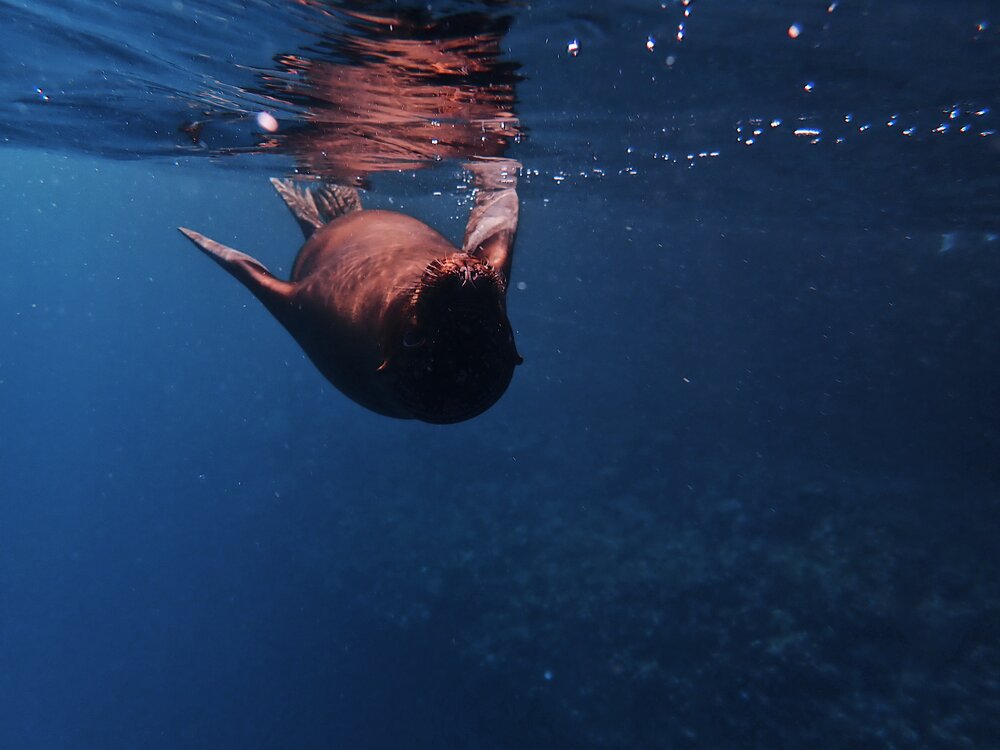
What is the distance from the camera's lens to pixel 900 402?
28.2 meters

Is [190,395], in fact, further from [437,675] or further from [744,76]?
[744,76]

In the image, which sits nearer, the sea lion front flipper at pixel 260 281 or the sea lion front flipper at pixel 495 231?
the sea lion front flipper at pixel 495 231

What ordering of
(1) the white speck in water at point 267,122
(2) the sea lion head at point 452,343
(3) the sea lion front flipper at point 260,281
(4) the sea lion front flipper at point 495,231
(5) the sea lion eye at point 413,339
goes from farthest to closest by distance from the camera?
(1) the white speck in water at point 267,122 < (3) the sea lion front flipper at point 260,281 < (4) the sea lion front flipper at point 495,231 < (5) the sea lion eye at point 413,339 < (2) the sea lion head at point 452,343

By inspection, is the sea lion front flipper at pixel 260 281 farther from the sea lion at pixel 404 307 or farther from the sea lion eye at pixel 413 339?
the sea lion eye at pixel 413 339

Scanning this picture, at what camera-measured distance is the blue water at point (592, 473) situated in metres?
9.15

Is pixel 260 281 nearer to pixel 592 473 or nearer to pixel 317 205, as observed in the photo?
pixel 317 205

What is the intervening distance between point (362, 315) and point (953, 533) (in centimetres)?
2142

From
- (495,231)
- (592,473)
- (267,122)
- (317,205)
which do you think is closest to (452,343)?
(495,231)

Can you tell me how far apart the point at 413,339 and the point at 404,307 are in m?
0.33

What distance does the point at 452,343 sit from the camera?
2.42 m

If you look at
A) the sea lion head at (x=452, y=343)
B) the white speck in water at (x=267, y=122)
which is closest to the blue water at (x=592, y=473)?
the white speck in water at (x=267, y=122)

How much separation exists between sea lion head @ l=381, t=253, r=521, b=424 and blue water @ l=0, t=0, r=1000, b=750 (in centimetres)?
546

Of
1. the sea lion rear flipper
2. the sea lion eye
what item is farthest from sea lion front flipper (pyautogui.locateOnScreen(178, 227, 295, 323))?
the sea lion rear flipper

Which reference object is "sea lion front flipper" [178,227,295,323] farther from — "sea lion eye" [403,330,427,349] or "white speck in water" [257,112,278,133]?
"white speck in water" [257,112,278,133]
